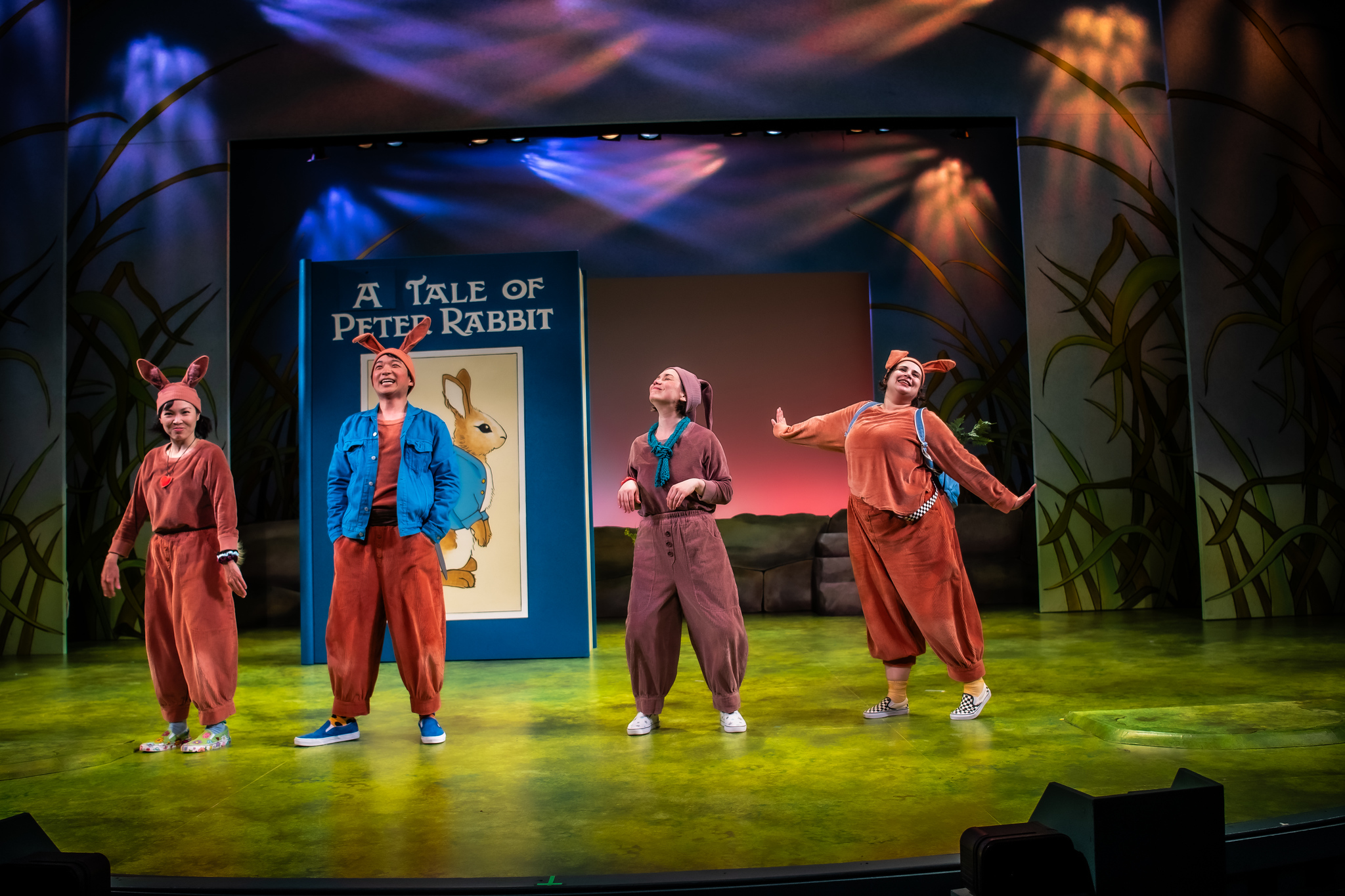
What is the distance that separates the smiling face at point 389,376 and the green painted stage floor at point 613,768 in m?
1.37

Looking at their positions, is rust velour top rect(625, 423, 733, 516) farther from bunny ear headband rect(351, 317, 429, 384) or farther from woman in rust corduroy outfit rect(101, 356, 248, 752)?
woman in rust corduroy outfit rect(101, 356, 248, 752)

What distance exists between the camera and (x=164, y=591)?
3867mm

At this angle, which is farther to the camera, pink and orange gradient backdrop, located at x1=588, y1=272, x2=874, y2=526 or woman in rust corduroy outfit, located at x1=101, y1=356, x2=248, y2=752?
pink and orange gradient backdrop, located at x1=588, y1=272, x2=874, y2=526

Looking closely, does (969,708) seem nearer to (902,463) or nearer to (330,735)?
(902,463)

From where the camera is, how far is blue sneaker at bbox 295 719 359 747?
3.91m

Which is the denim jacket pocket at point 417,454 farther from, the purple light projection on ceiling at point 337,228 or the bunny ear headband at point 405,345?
the purple light projection on ceiling at point 337,228

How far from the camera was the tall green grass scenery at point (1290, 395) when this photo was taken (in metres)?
7.11

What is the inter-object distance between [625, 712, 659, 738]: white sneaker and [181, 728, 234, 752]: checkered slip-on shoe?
1.55 meters

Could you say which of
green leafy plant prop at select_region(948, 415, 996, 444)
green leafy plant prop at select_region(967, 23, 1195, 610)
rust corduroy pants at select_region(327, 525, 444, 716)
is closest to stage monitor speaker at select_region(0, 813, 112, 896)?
rust corduroy pants at select_region(327, 525, 444, 716)

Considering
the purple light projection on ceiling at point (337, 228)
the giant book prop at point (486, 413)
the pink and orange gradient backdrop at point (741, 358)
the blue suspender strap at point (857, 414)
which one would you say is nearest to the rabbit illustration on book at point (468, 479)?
the giant book prop at point (486, 413)

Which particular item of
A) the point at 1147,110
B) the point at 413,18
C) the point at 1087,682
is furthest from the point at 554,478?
the point at 1147,110

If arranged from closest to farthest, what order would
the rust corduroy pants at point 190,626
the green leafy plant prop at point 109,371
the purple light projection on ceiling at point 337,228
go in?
1. the rust corduroy pants at point 190,626
2. the green leafy plant prop at point 109,371
3. the purple light projection on ceiling at point 337,228

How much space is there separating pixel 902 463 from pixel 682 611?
108 centimetres

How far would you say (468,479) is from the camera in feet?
19.8
